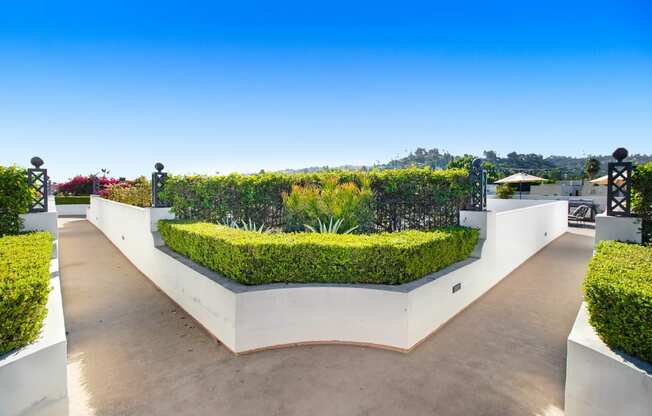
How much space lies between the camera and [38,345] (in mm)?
2430

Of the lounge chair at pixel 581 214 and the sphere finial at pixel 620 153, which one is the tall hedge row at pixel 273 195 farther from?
the lounge chair at pixel 581 214

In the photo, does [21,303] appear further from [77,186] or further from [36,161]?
[77,186]

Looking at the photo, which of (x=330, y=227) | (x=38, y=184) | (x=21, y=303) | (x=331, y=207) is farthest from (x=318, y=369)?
(x=38, y=184)

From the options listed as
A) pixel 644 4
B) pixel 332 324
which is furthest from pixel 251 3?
pixel 644 4

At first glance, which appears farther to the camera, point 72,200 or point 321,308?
point 72,200

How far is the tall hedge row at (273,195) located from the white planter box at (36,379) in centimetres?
511

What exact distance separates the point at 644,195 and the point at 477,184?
265 cm

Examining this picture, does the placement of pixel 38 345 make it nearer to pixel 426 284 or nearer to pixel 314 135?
pixel 426 284

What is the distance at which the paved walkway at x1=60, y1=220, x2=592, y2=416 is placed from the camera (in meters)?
2.91

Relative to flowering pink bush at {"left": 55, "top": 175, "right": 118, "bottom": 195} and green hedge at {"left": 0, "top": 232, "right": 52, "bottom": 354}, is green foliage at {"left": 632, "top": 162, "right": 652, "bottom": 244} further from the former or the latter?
flowering pink bush at {"left": 55, "top": 175, "right": 118, "bottom": 195}

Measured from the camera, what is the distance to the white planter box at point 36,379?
219cm

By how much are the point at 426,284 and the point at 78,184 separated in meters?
27.4

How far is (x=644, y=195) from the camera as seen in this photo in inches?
216

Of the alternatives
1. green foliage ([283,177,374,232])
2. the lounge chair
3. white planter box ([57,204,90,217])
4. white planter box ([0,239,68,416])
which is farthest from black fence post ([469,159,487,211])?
white planter box ([57,204,90,217])
